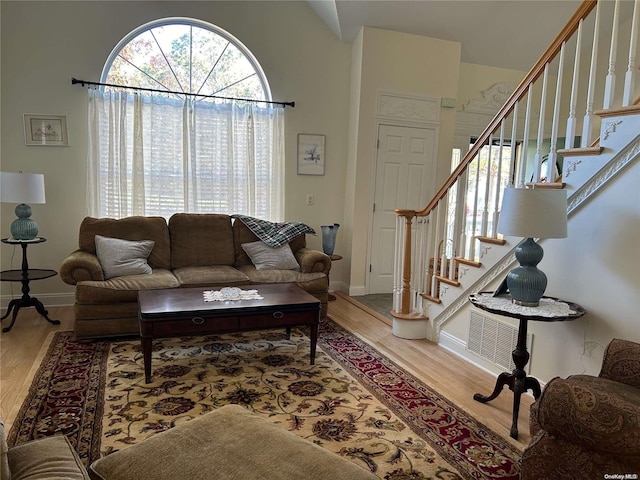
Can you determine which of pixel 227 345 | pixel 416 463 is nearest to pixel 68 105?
pixel 227 345

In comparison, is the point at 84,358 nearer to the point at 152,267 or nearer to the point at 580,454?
the point at 152,267

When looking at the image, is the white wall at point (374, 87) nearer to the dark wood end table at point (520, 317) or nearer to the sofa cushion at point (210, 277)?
the sofa cushion at point (210, 277)

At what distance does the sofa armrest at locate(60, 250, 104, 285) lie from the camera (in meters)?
3.45

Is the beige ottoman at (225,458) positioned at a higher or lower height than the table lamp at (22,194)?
lower

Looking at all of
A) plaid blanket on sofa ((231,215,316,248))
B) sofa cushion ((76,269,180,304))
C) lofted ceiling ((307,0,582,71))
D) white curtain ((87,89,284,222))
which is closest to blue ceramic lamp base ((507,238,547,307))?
plaid blanket on sofa ((231,215,316,248))

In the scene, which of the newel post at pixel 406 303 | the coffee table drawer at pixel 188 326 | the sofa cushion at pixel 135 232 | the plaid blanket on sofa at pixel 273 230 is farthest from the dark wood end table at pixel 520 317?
the sofa cushion at pixel 135 232

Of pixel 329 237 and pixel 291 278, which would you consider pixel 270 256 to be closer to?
pixel 291 278

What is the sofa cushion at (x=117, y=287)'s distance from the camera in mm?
3361

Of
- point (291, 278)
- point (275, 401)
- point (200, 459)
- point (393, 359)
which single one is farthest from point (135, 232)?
point (200, 459)

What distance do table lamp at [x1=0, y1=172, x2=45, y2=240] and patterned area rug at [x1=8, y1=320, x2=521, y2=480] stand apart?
105 centimetres

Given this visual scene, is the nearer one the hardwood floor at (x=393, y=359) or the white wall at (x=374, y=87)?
the hardwood floor at (x=393, y=359)

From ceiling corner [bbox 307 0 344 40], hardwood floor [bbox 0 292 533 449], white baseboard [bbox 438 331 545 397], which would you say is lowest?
hardwood floor [bbox 0 292 533 449]

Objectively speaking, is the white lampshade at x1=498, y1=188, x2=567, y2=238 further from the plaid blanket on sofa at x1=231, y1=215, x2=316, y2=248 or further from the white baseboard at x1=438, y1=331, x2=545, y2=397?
the plaid blanket on sofa at x1=231, y1=215, x2=316, y2=248

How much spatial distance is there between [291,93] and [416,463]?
13.3ft
